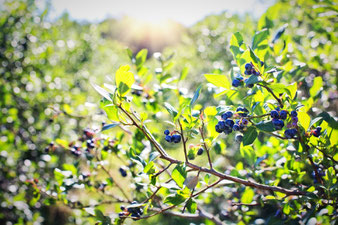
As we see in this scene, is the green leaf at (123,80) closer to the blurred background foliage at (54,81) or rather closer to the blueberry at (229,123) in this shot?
the blueberry at (229,123)

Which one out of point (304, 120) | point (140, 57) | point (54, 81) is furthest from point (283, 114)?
→ point (54, 81)

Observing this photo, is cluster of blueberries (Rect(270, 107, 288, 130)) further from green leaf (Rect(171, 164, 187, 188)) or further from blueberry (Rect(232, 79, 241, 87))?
green leaf (Rect(171, 164, 187, 188))

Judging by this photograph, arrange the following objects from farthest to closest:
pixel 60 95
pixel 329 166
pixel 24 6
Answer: pixel 24 6 → pixel 60 95 → pixel 329 166

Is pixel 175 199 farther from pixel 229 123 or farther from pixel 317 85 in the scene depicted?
pixel 317 85

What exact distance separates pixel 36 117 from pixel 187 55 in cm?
267

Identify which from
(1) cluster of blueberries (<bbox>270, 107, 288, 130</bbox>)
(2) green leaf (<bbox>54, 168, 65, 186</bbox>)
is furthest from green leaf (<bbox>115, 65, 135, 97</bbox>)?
(2) green leaf (<bbox>54, 168, 65, 186</bbox>)

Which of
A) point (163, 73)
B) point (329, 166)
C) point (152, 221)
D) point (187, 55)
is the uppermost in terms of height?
point (163, 73)

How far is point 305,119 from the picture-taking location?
88cm

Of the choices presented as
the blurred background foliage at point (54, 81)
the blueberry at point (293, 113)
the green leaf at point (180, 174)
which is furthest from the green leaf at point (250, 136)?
the blurred background foliage at point (54, 81)

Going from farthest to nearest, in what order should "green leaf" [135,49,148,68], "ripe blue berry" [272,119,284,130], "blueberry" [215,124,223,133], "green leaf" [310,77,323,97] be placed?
"green leaf" [135,49,148,68] → "green leaf" [310,77,323,97] → "blueberry" [215,124,223,133] → "ripe blue berry" [272,119,284,130]

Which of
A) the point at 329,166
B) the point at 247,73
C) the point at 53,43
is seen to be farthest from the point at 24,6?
the point at 329,166

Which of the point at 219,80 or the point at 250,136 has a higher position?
the point at 219,80

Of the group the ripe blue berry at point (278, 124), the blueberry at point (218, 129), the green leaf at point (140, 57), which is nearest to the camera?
the ripe blue berry at point (278, 124)

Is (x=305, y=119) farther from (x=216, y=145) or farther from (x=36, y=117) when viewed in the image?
(x=36, y=117)
